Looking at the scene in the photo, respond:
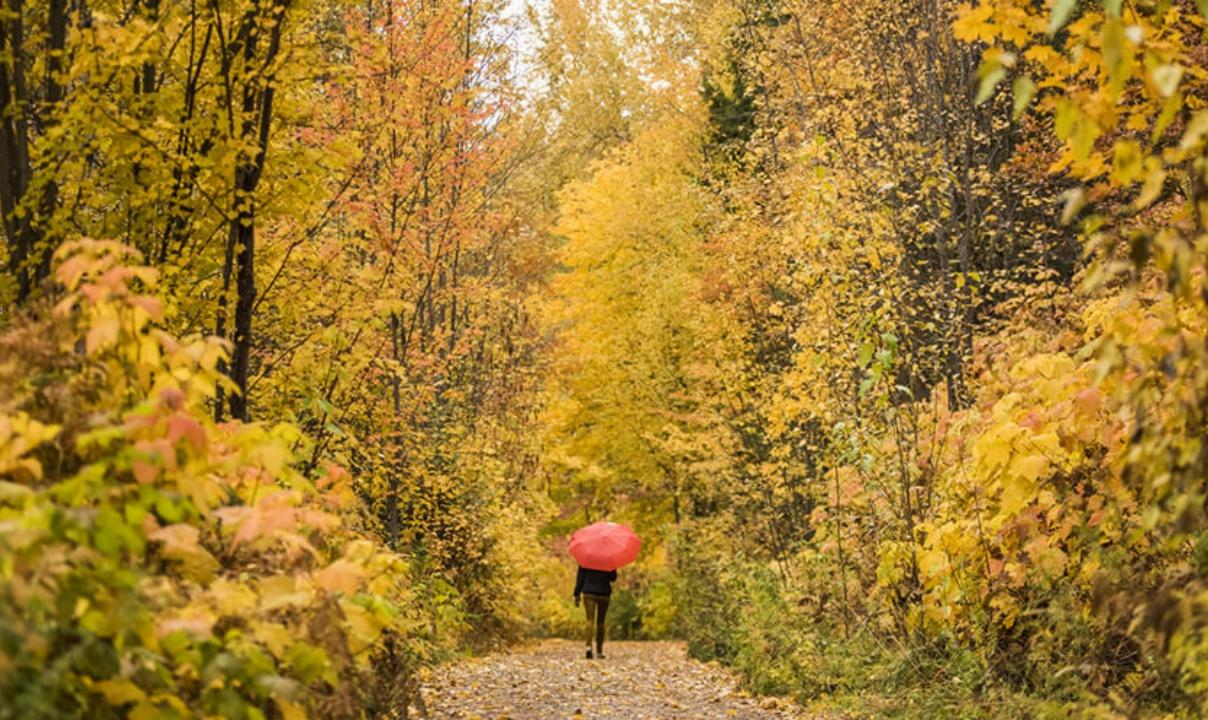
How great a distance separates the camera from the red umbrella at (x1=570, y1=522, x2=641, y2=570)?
53.8ft

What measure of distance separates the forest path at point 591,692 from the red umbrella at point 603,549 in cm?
141

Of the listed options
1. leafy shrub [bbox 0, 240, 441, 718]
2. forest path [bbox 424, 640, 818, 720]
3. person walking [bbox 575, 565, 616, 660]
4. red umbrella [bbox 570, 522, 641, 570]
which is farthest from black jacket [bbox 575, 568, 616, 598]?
leafy shrub [bbox 0, 240, 441, 718]

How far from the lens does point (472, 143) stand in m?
15.2

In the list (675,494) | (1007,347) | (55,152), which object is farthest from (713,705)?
(675,494)

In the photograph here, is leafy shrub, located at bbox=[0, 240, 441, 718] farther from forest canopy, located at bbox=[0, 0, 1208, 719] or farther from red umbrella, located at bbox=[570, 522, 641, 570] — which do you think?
red umbrella, located at bbox=[570, 522, 641, 570]

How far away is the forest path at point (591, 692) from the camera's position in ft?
32.1

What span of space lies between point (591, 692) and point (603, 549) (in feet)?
16.3

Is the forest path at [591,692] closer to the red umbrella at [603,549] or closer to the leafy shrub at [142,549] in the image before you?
the red umbrella at [603,549]

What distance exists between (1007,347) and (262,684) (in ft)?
28.7

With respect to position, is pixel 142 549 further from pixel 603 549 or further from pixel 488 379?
pixel 488 379

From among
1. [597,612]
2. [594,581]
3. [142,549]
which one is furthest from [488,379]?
[142,549]

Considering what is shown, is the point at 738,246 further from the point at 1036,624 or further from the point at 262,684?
the point at 262,684

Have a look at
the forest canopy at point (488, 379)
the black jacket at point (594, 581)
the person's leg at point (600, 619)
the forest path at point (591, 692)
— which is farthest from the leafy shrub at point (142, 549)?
the person's leg at point (600, 619)

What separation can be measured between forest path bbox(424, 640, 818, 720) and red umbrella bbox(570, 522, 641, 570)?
141 cm
